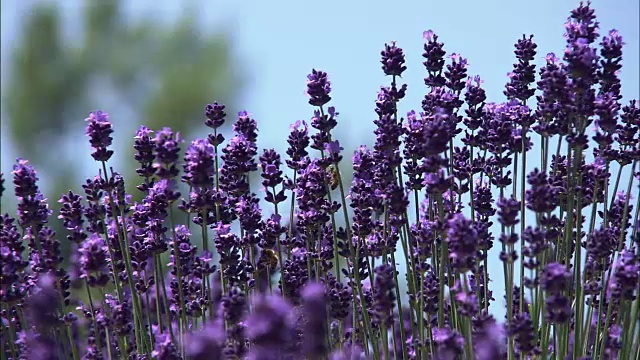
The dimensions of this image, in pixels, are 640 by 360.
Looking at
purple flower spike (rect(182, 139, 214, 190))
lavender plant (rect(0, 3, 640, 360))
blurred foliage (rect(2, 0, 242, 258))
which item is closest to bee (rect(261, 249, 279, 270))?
lavender plant (rect(0, 3, 640, 360))

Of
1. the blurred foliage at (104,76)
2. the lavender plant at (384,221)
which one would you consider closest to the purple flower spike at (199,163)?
the lavender plant at (384,221)

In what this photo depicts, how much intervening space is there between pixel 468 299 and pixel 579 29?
1013mm

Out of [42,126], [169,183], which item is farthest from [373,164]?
[42,126]

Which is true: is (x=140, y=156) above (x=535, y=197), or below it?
above

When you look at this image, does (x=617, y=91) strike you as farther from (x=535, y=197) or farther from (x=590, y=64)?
(x=535, y=197)

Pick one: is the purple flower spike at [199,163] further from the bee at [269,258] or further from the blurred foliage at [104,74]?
the blurred foliage at [104,74]

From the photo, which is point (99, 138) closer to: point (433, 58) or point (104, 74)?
point (433, 58)

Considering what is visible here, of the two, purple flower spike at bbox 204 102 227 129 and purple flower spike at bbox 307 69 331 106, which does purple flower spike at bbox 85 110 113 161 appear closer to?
purple flower spike at bbox 204 102 227 129

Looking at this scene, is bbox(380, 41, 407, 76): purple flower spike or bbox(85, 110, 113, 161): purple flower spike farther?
bbox(380, 41, 407, 76): purple flower spike

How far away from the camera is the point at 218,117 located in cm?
334

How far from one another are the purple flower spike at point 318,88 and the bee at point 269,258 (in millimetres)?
556

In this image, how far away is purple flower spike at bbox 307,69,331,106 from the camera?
3.12 meters

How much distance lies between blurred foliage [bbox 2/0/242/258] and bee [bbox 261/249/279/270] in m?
12.4

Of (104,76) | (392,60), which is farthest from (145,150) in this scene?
(104,76)
